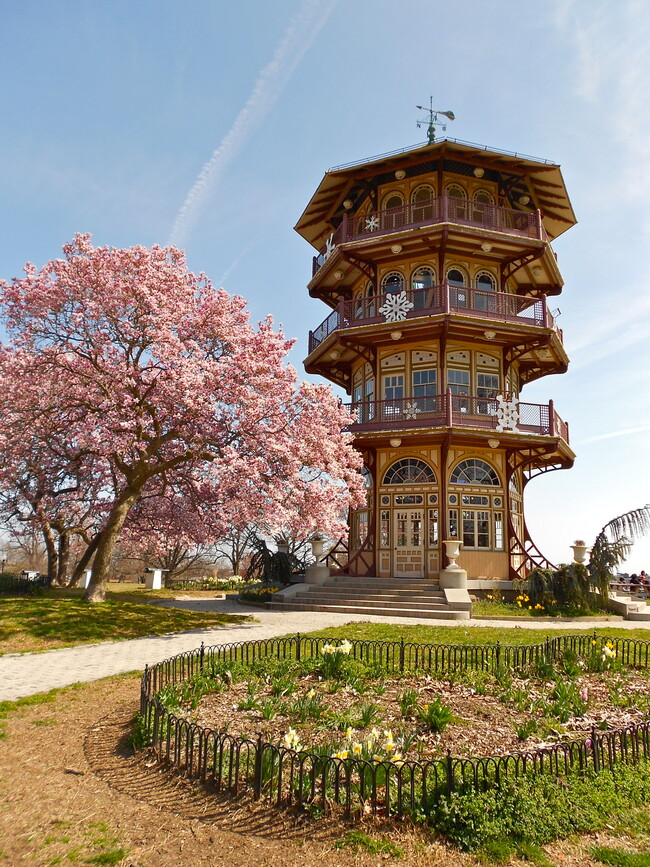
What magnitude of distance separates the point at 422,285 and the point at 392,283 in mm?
1394

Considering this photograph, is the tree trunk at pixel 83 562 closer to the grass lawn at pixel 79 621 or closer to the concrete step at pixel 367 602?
the grass lawn at pixel 79 621

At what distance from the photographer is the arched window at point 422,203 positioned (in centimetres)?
2512

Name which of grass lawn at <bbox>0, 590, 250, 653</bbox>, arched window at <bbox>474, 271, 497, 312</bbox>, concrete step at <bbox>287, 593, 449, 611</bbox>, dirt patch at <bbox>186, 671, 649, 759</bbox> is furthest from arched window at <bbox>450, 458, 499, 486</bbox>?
dirt patch at <bbox>186, 671, 649, 759</bbox>

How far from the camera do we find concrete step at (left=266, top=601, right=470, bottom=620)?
18359 mm

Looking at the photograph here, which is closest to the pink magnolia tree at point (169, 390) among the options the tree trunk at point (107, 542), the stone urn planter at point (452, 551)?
the tree trunk at point (107, 542)

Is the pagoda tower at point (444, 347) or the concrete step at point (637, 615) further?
the pagoda tower at point (444, 347)

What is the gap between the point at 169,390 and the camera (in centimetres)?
1623

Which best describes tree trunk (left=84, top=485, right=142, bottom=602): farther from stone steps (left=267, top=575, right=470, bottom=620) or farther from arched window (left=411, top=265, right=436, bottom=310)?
arched window (left=411, top=265, right=436, bottom=310)

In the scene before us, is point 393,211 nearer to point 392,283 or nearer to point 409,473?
point 392,283

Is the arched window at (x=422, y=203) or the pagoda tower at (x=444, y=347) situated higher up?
the arched window at (x=422, y=203)

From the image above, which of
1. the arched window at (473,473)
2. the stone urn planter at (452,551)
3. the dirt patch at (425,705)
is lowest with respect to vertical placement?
the dirt patch at (425,705)

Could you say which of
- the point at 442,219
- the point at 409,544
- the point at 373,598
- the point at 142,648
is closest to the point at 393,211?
the point at 442,219

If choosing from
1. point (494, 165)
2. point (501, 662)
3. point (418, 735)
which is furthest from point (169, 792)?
point (494, 165)

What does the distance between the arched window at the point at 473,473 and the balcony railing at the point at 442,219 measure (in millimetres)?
9492
